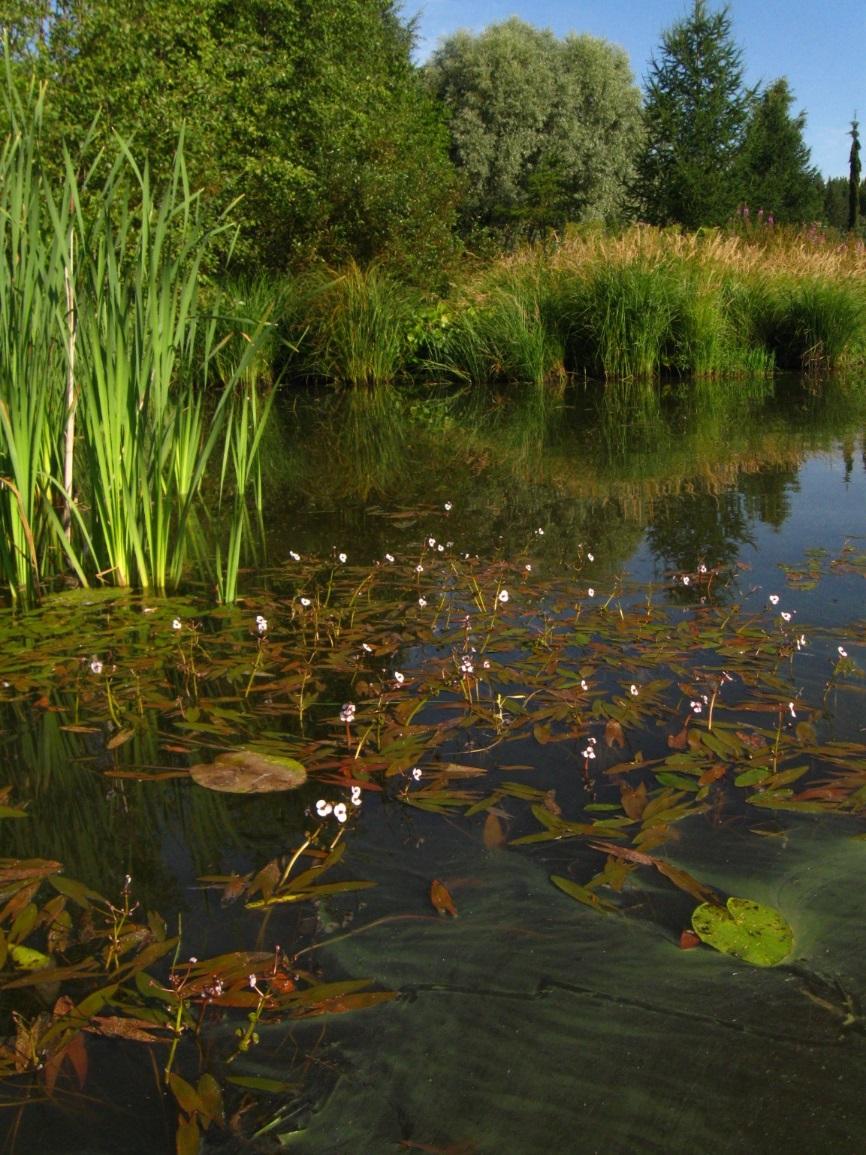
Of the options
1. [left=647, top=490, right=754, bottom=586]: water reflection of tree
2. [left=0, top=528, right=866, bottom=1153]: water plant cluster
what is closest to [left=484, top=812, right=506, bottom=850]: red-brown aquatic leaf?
[left=0, top=528, right=866, bottom=1153]: water plant cluster

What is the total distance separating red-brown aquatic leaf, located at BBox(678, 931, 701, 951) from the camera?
4.51 feet

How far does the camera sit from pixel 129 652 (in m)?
2.59

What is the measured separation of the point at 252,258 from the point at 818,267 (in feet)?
22.8

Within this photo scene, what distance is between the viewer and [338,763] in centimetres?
195

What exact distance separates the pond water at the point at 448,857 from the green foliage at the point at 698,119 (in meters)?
23.6

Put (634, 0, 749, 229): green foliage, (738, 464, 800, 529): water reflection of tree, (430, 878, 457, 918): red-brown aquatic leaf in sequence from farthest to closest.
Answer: (634, 0, 749, 229): green foliage, (738, 464, 800, 529): water reflection of tree, (430, 878, 457, 918): red-brown aquatic leaf

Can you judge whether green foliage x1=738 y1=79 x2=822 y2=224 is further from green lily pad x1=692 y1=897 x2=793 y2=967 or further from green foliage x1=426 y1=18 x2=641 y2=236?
green lily pad x1=692 y1=897 x2=793 y2=967

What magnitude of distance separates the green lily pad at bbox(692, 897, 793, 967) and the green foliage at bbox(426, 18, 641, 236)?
29858mm

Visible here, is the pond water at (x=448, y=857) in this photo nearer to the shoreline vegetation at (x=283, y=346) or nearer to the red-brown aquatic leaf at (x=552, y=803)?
the red-brown aquatic leaf at (x=552, y=803)

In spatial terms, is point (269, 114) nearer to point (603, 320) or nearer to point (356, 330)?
point (356, 330)

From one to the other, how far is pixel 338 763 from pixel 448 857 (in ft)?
1.33

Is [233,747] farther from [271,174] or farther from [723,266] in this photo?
[271,174]

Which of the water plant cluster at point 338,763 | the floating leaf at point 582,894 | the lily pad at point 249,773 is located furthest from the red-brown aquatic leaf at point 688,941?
the lily pad at point 249,773

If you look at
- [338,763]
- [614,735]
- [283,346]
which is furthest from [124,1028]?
[283,346]
